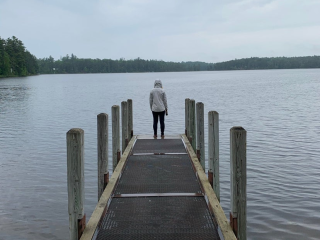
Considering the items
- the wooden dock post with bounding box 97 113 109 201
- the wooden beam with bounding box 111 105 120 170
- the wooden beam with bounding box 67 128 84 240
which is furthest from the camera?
the wooden beam with bounding box 111 105 120 170

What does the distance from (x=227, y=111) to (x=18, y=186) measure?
72.6 ft

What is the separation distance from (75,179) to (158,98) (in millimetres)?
7976

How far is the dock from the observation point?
565 cm

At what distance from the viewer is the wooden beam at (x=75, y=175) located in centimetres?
553

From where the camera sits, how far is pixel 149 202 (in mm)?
6898

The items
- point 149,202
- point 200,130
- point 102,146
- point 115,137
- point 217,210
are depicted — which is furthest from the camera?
point 200,130

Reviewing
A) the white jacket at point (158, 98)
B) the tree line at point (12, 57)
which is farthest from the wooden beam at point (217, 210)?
the tree line at point (12, 57)

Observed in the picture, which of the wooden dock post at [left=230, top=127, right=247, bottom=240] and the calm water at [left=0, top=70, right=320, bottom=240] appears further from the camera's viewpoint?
the calm water at [left=0, top=70, right=320, bottom=240]

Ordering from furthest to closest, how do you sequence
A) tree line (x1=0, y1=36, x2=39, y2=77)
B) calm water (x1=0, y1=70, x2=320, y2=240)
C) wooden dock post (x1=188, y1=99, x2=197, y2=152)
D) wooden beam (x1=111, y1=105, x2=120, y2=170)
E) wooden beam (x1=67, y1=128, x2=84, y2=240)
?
tree line (x1=0, y1=36, x2=39, y2=77) → wooden dock post (x1=188, y1=99, x2=197, y2=152) → wooden beam (x1=111, y1=105, x2=120, y2=170) → calm water (x1=0, y1=70, x2=320, y2=240) → wooden beam (x1=67, y1=128, x2=84, y2=240)

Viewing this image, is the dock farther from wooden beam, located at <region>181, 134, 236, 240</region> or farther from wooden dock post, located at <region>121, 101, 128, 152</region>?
wooden dock post, located at <region>121, 101, 128, 152</region>

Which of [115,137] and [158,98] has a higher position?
[158,98]

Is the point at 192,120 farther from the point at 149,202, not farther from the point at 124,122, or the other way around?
the point at 149,202

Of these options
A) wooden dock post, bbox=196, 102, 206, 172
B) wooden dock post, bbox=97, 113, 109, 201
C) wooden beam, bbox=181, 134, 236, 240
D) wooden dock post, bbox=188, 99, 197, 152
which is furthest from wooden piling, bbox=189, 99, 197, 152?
wooden dock post, bbox=97, 113, 109, 201

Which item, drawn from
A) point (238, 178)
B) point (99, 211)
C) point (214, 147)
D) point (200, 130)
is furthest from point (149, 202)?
point (200, 130)
